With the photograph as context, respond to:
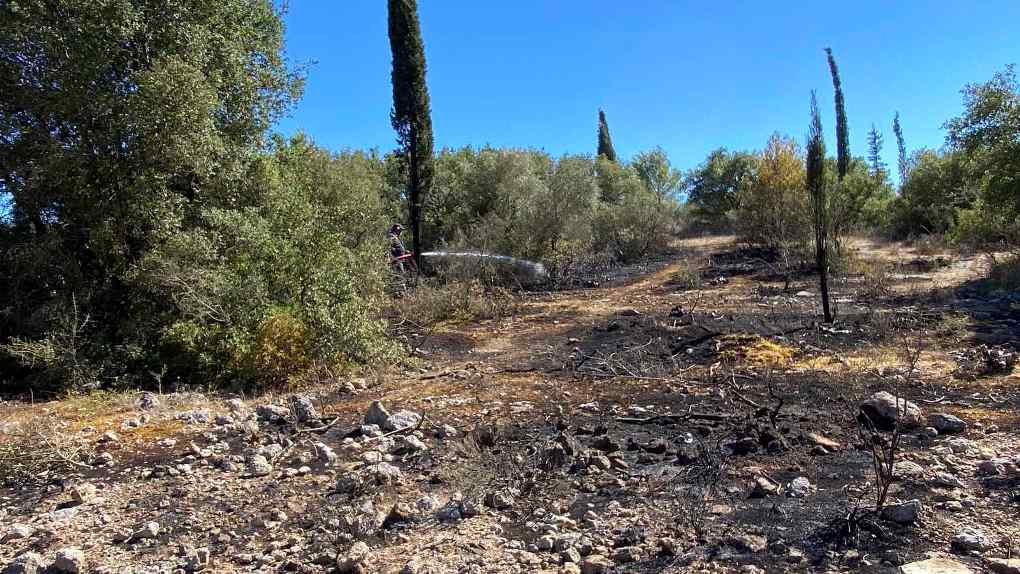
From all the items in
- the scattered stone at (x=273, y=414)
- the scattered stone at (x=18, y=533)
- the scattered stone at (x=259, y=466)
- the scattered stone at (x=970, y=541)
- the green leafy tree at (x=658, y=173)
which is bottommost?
the scattered stone at (x=970, y=541)

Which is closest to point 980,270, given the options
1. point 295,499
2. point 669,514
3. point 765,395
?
point 765,395

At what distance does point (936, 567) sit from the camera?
8.86 ft

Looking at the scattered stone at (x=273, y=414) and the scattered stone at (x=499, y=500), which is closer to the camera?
the scattered stone at (x=499, y=500)

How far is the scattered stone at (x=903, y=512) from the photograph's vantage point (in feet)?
10.2

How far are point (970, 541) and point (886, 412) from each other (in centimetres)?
196

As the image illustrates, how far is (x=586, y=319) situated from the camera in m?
11.0

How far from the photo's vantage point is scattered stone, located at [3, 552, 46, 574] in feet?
9.98

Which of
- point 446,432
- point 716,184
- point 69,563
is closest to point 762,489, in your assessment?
point 446,432

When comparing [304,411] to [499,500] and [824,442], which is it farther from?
[824,442]

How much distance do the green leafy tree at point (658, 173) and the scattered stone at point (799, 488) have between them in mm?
31124

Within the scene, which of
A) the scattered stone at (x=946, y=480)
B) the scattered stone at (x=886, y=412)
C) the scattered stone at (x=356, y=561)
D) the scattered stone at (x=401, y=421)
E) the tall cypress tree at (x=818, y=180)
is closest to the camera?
the scattered stone at (x=356, y=561)

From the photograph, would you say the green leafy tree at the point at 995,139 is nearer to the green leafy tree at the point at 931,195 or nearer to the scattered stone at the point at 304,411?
the green leafy tree at the point at 931,195

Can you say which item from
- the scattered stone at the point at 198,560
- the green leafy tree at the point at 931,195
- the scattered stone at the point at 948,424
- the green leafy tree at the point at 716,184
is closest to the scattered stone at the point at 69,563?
the scattered stone at the point at 198,560

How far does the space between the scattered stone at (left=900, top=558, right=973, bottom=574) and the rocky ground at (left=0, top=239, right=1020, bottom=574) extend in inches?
0.6
